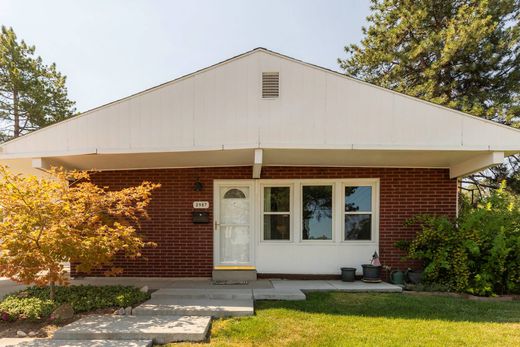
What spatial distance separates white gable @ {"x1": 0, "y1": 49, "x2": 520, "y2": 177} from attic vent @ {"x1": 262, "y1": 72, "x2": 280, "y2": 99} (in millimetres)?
87

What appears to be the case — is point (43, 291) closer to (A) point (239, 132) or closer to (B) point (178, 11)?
(A) point (239, 132)

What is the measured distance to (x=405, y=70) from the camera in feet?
46.8

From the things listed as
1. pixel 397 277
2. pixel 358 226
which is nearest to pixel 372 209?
pixel 358 226

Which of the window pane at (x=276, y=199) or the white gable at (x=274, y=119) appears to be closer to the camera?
the white gable at (x=274, y=119)

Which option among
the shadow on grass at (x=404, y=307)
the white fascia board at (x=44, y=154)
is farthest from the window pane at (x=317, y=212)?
the white fascia board at (x=44, y=154)

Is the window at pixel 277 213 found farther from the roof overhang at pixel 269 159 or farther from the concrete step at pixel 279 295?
the concrete step at pixel 279 295

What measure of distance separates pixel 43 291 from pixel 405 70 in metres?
14.8

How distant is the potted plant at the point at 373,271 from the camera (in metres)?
6.60

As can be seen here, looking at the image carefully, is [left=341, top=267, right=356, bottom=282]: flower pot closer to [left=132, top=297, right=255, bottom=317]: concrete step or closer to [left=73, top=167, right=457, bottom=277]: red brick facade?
[left=73, top=167, right=457, bottom=277]: red brick facade

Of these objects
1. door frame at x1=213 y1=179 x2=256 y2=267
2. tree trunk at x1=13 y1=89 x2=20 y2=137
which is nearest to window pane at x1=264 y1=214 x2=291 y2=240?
door frame at x1=213 y1=179 x2=256 y2=267

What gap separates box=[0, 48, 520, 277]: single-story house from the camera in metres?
5.84

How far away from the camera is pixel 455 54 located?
1235 centimetres

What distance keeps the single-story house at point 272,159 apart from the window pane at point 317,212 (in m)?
0.02

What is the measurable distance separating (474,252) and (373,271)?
181 cm
